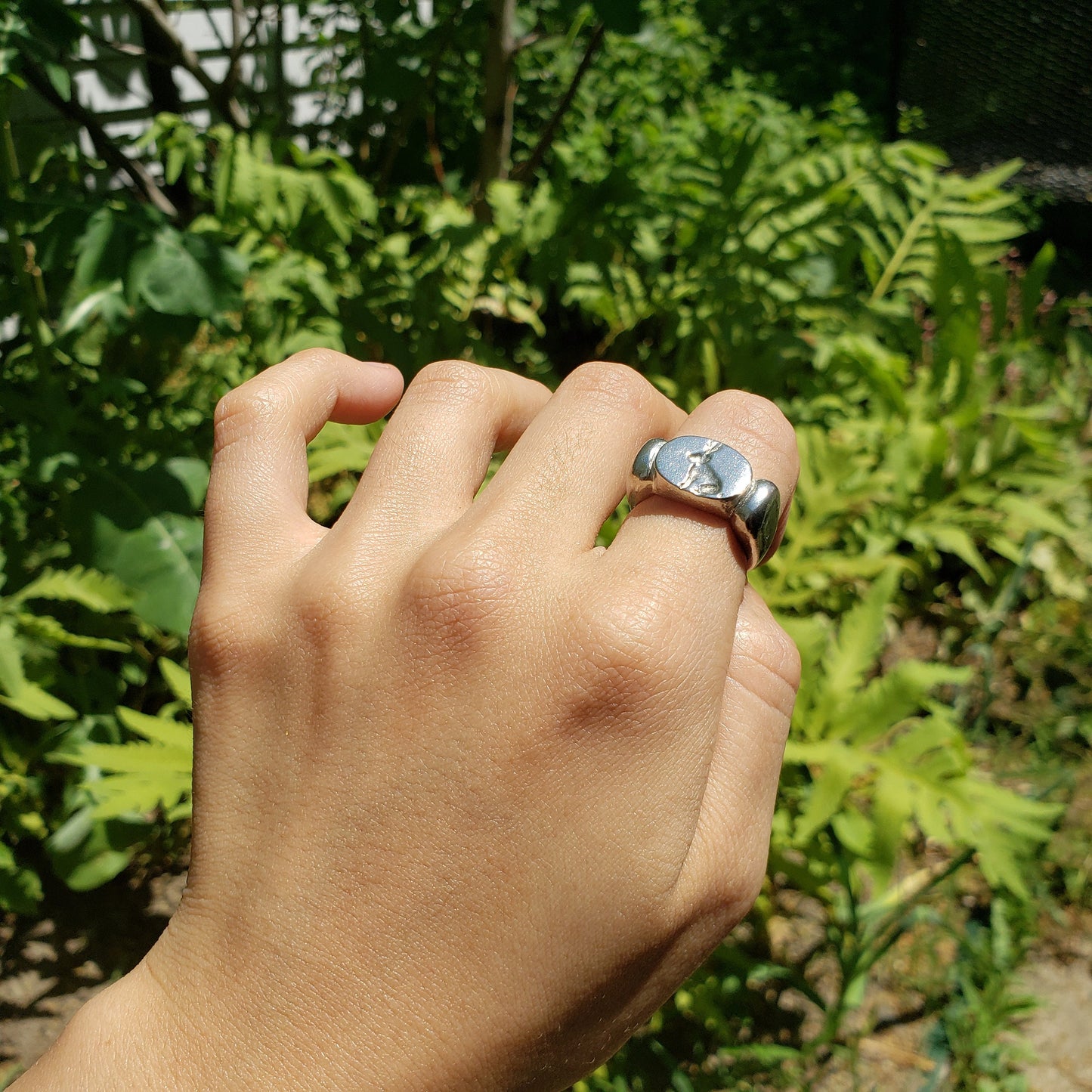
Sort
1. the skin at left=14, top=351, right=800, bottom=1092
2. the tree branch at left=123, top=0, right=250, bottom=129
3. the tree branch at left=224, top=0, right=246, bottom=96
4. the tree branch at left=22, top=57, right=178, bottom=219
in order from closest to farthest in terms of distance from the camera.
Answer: the skin at left=14, top=351, right=800, bottom=1092 < the tree branch at left=22, top=57, right=178, bottom=219 < the tree branch at left=123, top=0, right=250, bottom=129 < the tree branch at left=224, top=0, right=246, bottom=96

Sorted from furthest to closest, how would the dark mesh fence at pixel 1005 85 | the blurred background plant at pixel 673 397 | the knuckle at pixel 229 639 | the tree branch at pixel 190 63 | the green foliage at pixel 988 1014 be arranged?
the dark mesh fence at pixel 1005 85 → the tree branch at pixel 190 63 → the green foliage at pixel 988 1014 → the blurred background plant at pixel 673 397 → the knuckle at pixel 229 639

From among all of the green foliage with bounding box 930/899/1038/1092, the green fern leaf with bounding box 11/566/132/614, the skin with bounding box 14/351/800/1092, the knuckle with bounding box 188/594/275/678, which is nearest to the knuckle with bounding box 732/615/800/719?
the skin with bounding box 14/351/800/1092

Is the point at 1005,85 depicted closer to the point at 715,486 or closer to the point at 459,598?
the point at 715,486

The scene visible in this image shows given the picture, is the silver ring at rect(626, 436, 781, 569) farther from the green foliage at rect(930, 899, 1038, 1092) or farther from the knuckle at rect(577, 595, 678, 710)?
the green foliage at rect(930, 899, 1038, 1092)

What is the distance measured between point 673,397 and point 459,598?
101 inches

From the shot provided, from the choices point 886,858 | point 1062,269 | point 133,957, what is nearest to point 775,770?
point 886,858

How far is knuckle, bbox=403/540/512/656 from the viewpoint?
945mm

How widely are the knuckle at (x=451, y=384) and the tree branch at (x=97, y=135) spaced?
2093 millimetres

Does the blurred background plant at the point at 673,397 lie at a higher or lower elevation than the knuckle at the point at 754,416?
lower

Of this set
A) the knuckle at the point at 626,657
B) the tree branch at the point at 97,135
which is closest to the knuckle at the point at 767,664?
the knuckle at the point at 626,657

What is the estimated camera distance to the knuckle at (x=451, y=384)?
112 cm

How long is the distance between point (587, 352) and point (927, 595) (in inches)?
74.4

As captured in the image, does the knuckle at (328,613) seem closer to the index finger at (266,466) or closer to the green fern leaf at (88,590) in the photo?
the index finger at (266,466)

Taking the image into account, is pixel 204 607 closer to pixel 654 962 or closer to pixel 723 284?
pixel 654 962
